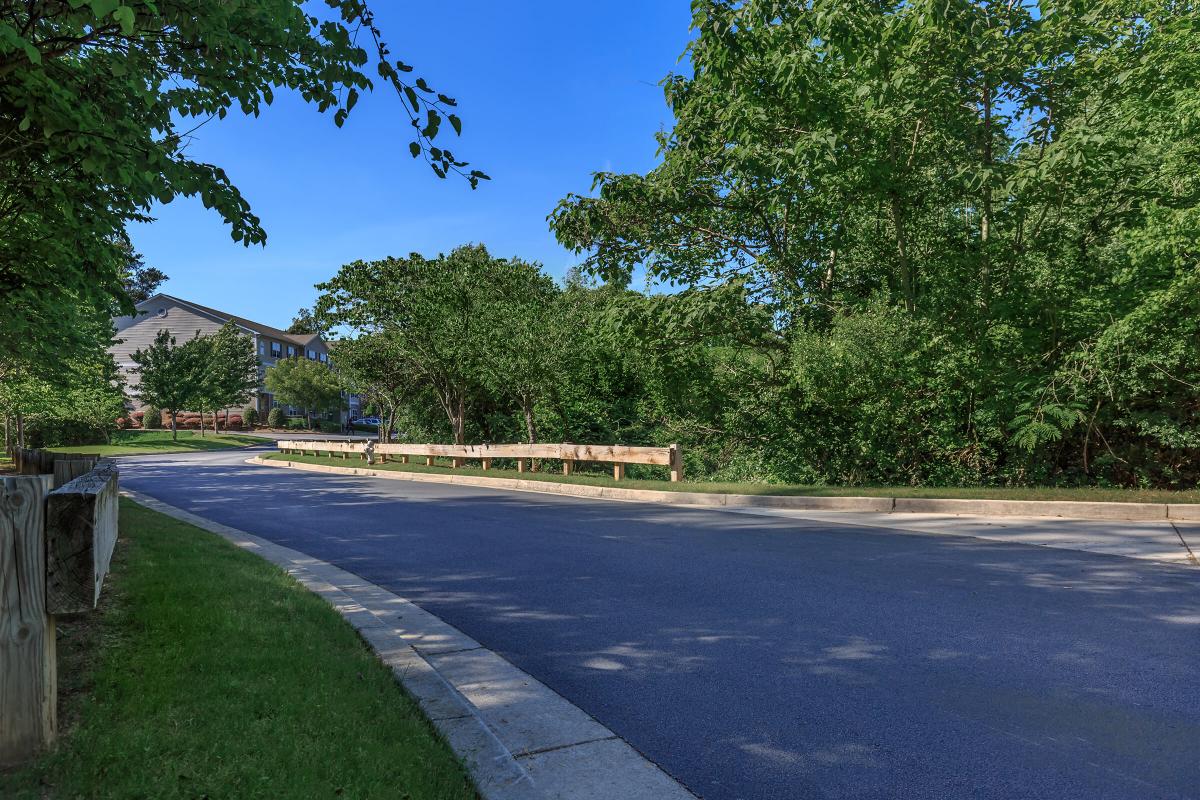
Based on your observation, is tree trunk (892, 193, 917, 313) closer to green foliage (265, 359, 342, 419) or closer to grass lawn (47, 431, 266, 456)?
grass lawn (47, 431, 266, 456)

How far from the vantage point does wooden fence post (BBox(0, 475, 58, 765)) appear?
2582 millimetres

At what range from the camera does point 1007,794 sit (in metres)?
2.82

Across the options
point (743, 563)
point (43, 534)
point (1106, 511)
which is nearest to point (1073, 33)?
point (1106, 511)

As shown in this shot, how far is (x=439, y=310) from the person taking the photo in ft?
83.5

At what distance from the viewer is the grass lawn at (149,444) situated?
37094 mm

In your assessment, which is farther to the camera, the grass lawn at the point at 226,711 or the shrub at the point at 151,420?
the shrub at the point at 151,420

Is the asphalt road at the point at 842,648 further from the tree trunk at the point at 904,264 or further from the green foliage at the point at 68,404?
the green foliage at the point at 68,404

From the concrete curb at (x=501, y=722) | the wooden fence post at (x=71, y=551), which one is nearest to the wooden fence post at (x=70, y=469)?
the concrete curb at (x=501, y=722)

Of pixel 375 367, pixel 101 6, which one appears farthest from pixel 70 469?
pixel 375 367

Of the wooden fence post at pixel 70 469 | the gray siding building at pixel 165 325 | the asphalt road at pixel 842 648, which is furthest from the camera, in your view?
the gray siding building at pixel 165 325

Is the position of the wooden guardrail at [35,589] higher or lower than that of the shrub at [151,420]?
lower

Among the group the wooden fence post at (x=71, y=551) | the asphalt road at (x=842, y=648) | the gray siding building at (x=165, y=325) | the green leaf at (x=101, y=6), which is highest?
the gray siding building at (x=165, y=325)

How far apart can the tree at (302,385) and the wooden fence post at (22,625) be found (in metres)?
63.6

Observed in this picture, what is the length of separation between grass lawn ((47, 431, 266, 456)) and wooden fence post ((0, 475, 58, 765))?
124 feet
